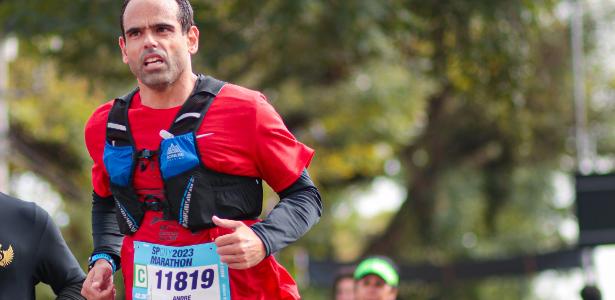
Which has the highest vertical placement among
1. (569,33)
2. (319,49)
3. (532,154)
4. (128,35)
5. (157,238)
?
(569,33)

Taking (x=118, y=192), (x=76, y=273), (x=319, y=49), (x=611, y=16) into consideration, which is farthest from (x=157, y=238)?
(x=611, y=16)

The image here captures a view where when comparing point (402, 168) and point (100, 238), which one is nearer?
point (100, 238)

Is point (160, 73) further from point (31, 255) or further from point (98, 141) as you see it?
point (31, 255)

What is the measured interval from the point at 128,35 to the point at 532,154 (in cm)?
2028

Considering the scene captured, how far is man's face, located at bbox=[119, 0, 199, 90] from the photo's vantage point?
175 inches

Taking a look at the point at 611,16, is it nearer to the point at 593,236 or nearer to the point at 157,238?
the point at 593,236

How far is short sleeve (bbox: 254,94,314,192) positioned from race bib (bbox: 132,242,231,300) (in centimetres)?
31

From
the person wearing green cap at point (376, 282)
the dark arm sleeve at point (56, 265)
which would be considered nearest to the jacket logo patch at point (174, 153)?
the dark arm sleeve at point (56, 265)

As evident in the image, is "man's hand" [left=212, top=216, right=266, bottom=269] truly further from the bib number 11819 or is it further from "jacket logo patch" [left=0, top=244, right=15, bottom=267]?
"jacket logo patch" [left=0, top=244, right=15, bottom=267]

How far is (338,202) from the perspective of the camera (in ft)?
90.0

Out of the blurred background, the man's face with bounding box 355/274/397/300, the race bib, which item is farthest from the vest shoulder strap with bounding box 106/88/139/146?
the blurred background

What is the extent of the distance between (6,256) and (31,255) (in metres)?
0.09

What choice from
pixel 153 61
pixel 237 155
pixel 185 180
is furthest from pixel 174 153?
pixel 153 61

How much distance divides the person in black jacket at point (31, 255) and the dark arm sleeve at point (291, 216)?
36.4 inches
